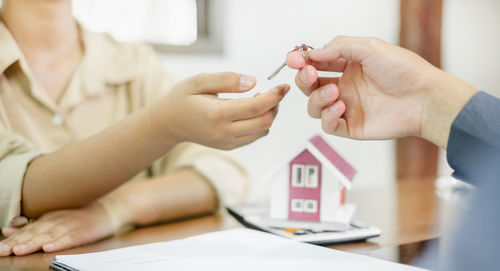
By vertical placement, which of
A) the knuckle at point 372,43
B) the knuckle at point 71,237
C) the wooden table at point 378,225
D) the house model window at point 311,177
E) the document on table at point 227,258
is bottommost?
the wooden table at point 378,225

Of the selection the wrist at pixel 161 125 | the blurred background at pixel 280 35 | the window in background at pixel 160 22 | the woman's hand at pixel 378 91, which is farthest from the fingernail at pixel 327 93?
the window in background at pixel 160 22

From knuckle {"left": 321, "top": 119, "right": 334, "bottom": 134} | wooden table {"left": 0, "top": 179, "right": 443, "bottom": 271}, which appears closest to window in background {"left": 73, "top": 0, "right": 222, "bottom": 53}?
wooden table {"left": 0, "top": 179, "right": 443, "bottom": 271}

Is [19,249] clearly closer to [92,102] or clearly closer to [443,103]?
[92,102]

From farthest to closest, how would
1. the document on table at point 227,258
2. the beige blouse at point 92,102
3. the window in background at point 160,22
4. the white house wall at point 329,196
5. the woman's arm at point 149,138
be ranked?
1. the window in background at point 160,22
2. the beige blouse at point 92,102
3. the white house wall at point 329,196
4. the woman's arm at point 149,138
5. the document on table at point 227,258

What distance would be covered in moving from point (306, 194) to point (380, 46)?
27 centimetres

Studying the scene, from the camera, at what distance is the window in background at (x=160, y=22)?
83.7 inches

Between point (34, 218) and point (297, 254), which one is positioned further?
point (34, 218)

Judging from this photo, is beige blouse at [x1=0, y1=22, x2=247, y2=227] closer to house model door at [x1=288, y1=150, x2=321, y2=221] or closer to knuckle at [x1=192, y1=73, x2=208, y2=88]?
house model door at [x1=288, y1=150, x2=321, y2=221]

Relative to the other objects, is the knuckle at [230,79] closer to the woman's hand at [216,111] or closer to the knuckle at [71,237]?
the woman's hand at [216,111]

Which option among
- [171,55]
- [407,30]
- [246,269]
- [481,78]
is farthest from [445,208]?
[481,78]

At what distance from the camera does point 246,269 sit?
24.0 inches

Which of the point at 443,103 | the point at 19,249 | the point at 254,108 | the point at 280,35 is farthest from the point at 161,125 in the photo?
the point at 280,35

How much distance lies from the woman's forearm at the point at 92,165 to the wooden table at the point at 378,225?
0.30 feet

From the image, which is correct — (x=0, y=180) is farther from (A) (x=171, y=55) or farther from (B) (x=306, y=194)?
(A) (x=171, y=55)
